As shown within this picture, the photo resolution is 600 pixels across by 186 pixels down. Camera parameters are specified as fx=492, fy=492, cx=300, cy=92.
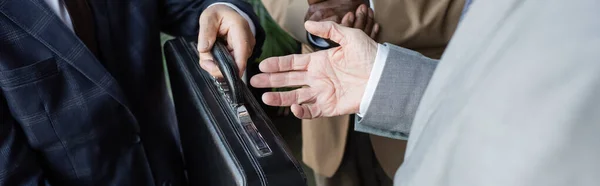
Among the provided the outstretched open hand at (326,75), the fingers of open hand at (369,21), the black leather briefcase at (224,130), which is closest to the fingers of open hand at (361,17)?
the fingers of open hand at (369,21)

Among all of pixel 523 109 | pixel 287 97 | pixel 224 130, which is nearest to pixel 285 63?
pixel 287 97

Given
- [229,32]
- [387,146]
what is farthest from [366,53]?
[387,146]

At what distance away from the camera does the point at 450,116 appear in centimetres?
32

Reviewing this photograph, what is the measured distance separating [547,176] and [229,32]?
555 mm

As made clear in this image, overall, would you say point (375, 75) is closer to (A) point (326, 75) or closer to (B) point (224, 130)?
(A) point (326, 75)

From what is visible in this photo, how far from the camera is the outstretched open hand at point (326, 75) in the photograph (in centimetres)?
66

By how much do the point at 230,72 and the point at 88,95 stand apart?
0.87 feet

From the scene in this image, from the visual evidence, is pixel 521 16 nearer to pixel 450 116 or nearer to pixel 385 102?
pixel 450 116

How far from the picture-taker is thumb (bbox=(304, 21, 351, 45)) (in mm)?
640

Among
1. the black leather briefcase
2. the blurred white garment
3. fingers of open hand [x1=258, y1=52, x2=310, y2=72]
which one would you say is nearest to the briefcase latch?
the black leather briefcase

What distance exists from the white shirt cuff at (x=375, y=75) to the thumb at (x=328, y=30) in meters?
0.06

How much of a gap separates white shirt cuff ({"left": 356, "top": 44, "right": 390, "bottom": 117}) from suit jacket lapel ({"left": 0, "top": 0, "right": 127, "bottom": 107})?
386mm

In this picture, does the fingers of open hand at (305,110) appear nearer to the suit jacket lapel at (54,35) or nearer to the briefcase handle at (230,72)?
the briefcase handle at (230,72)

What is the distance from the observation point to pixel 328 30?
0.65 meters
